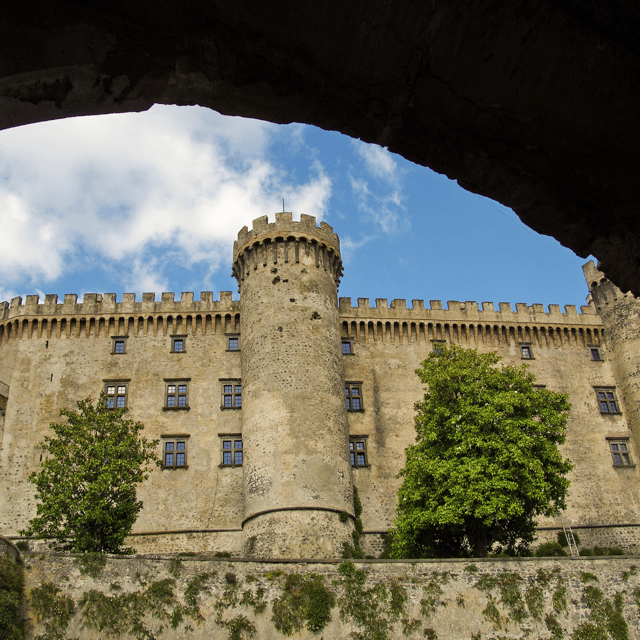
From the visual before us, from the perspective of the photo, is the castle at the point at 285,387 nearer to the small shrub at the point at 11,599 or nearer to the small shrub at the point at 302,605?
the small shrub at the point at 302,605

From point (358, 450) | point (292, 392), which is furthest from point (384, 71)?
point (358, 450)

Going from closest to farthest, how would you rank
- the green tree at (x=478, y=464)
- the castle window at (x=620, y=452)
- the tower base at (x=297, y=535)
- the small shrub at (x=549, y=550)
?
the green tree at (x=478, y=464)
the tower base at (x=297, y=535)
the small shrub at (x=549, y=550)
the castle window at (x=620, y=452)

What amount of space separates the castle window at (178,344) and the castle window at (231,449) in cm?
553

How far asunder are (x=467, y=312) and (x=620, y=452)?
36.7 ft

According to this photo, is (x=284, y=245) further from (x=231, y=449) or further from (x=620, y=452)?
(x=620, y=452)

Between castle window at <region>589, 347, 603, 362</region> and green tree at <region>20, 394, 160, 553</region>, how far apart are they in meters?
26.8

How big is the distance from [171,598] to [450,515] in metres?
10.1

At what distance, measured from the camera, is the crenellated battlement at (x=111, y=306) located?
123 feet

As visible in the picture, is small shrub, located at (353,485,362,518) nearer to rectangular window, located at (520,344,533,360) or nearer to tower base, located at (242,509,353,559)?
tower base, located at (242,509,353,559)

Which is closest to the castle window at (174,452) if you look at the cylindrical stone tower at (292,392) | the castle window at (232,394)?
the castle window at (232,394)

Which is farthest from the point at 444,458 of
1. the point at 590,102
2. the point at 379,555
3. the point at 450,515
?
the point at 590,102

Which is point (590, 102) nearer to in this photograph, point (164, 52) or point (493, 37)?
point (493, 37)

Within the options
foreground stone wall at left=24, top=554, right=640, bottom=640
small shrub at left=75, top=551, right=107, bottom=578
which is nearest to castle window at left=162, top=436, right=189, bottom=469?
foreground stone wall at left=24, top=554, right=640, bottom=640

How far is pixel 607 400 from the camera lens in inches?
1512
